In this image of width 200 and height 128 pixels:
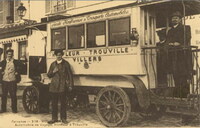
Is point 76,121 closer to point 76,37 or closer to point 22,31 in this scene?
point 76,37

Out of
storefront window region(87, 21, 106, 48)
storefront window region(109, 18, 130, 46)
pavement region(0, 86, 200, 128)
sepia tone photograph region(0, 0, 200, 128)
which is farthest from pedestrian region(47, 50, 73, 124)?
storefront window region(109, 18, 130, 46)

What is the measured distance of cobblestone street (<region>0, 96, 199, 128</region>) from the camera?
459 cm

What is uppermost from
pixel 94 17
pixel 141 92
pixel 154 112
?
pixel 94 17

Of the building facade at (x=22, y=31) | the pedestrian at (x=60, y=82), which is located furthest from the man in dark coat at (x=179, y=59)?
the building facade at (x=22, y=31)

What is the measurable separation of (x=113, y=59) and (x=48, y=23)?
181 cm

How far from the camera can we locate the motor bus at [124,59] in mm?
4199

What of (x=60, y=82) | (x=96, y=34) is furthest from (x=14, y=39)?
(x=96, y=34)

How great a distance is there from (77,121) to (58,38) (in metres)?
1.56

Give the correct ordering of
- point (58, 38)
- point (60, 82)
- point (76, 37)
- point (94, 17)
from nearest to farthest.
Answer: point (60, 82) < point (94, 17) < point (76, 37) < point (58, 38)

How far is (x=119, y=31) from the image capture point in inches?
179

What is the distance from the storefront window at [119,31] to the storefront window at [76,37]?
2.11 ft

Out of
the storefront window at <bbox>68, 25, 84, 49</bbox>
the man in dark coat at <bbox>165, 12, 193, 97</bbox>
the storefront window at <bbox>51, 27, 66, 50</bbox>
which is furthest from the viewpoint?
the storefront window at <bbox>51, 27, 66, 50</bbox>

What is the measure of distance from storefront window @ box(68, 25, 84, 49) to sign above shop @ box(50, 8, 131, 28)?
0.11 metres

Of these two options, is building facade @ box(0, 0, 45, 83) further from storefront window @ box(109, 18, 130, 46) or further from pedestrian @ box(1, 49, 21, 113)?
storefront window @ box(109, 18, 130, 46)
